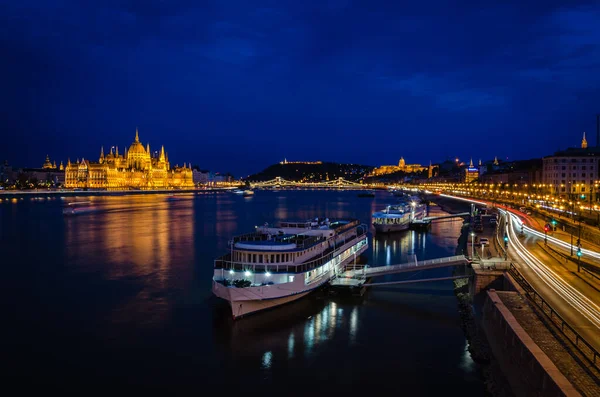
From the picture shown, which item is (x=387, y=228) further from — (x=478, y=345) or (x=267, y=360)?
(x=267, y=360)

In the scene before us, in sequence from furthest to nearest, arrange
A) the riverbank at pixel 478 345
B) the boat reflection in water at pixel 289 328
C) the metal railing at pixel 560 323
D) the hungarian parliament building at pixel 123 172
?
1. the hungarian parliament building at pixel 123 172
2. the boat reflection in water at pixel 289 328
3. the riverbank at pixel 478 345
4. the metal railing at pixel 560 323

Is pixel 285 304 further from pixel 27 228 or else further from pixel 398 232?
pixel 27 228

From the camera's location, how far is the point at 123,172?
579 feet

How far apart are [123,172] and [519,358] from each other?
18019cm

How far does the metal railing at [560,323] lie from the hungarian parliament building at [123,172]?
557ft

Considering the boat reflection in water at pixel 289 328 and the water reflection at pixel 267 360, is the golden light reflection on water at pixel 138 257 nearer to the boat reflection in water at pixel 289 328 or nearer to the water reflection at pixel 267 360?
the boat reflection in water at pixel 289 328

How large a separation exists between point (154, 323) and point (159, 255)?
15898mm

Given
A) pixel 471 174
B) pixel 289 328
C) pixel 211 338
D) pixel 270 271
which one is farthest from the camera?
pixel 471 174

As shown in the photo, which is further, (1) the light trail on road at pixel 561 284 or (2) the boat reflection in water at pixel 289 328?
(2) the boat reflection in water at pixel 289 328

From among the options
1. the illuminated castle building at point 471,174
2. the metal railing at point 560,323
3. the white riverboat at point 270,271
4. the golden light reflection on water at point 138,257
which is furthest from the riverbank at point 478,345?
the illuminated castle building at point 471,174

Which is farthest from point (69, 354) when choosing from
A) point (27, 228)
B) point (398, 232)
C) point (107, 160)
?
point (107, 160)

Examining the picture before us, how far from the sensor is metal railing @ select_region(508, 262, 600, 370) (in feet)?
33.9

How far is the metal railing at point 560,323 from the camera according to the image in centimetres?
1033

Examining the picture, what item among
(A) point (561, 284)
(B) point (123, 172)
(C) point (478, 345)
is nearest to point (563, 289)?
(A) point (561, 284)
